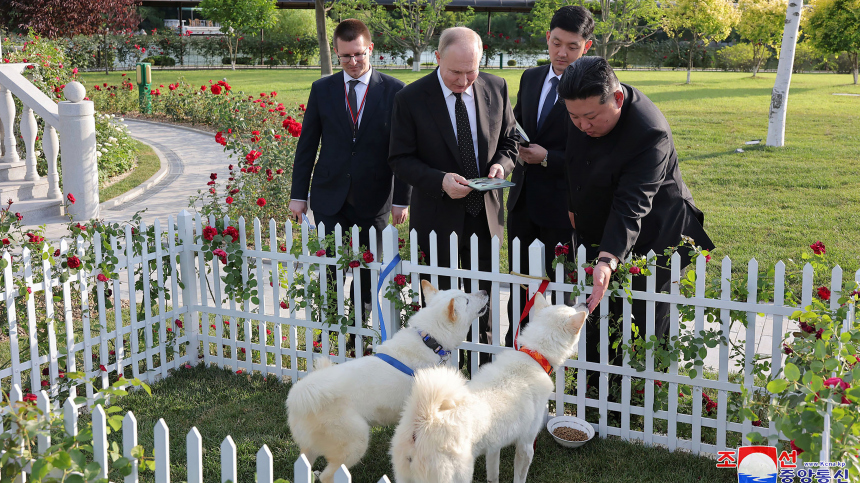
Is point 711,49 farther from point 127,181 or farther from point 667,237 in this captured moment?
point 667,237

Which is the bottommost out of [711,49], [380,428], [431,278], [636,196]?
[380,428]

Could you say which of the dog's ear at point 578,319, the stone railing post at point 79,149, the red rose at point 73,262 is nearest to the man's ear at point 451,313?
the dog's ear at point 578,319

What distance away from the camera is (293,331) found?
4.82 m

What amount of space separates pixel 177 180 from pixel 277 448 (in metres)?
9.04

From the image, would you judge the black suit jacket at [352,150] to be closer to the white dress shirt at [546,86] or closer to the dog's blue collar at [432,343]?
the white dress shirt at [546,86]

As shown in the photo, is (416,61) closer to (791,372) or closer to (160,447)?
(160,447)

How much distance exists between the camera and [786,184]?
10.4m

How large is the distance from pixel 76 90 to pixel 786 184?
31.5 ft

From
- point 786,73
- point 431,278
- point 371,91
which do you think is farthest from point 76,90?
point 786,73

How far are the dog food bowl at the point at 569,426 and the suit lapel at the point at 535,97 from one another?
73.0 inches

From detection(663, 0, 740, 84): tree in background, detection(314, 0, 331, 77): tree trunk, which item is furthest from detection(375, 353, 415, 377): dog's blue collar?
detection(663, 0, 740, 84): tree in background

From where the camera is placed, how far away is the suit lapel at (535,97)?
186 inches

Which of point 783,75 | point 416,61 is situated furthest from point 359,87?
point 416,61

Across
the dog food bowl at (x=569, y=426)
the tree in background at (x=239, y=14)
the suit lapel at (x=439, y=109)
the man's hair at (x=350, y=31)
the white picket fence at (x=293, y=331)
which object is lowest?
the dog food bowl at (x=569, y=426)
